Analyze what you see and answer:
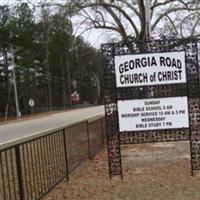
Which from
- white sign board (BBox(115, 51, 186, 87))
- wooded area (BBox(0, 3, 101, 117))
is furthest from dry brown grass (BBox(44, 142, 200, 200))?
wooded area (BBox(0, 3, 101, 117))

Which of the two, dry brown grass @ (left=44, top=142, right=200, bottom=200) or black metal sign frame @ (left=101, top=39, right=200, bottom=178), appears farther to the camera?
black metal sign frame @ (left=101, top=39, right=200, bottom=178)

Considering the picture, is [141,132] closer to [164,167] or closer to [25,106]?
[164,167]

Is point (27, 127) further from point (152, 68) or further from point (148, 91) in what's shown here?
point (152, 68)

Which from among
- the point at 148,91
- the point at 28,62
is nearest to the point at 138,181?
the point at 148,91

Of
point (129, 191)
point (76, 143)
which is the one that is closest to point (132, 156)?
point (76, 143)

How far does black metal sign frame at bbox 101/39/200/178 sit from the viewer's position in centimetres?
1064

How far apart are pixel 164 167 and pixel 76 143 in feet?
6.96

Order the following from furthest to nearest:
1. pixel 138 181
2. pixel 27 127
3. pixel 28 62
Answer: pixel 28 62
pixel 27 127
pixel 138 181

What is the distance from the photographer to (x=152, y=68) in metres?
10.6

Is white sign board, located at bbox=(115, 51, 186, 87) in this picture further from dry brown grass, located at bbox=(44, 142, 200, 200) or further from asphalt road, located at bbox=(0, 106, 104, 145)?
asphalt road, located at bbox=(0, 106, 104, 145)

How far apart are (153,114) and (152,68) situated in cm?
91

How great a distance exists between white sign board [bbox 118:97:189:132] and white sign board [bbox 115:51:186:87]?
0.40m

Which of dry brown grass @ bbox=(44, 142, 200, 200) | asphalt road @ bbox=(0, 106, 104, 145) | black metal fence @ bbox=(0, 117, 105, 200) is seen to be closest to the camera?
black metal fence @ bbox=(0, 117, 105, 200)

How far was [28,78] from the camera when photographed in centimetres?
8438
